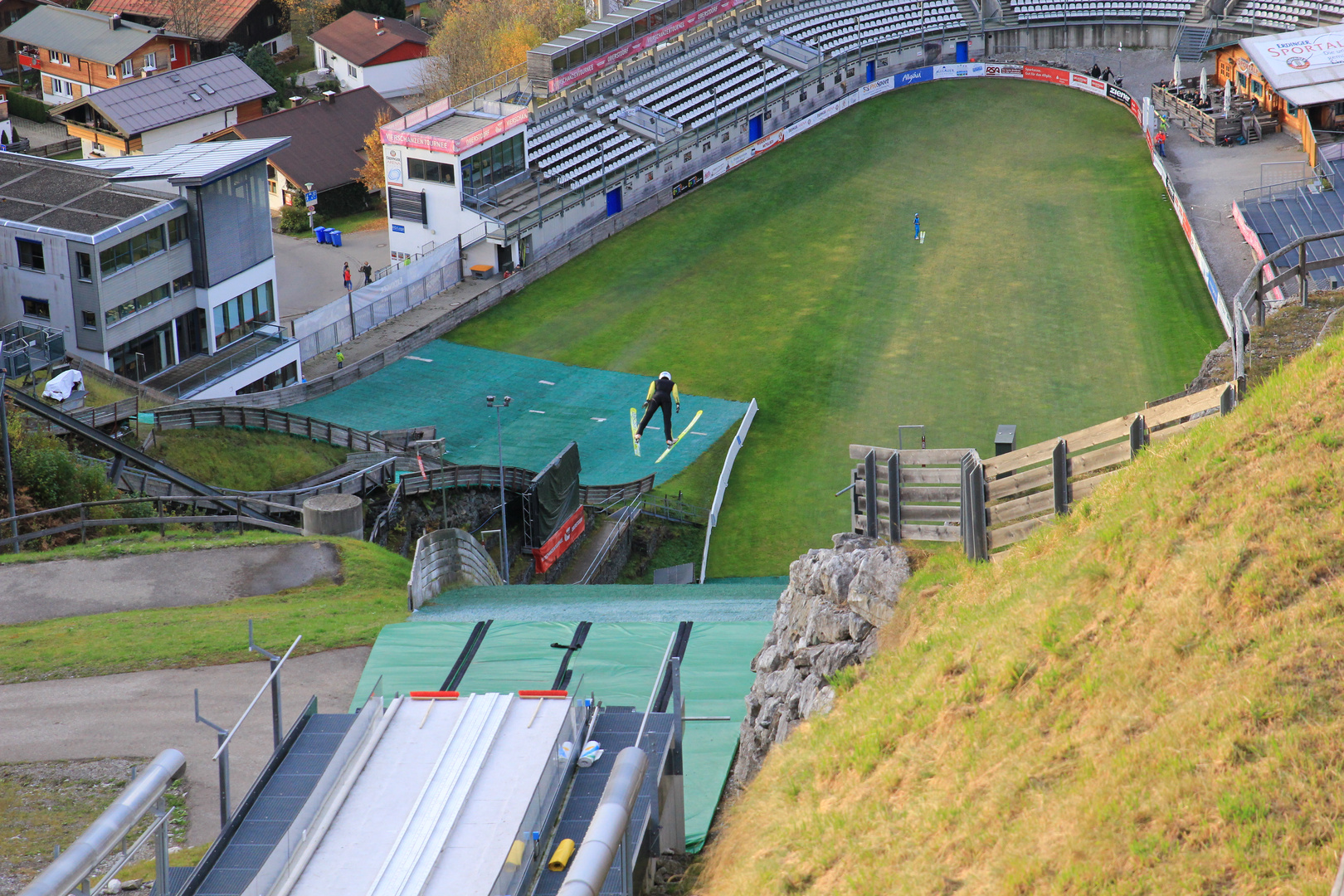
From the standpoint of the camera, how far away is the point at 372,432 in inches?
1731

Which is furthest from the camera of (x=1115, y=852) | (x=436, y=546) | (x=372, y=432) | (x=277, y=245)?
(x=277, y=245)

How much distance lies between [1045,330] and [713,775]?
38.5 m

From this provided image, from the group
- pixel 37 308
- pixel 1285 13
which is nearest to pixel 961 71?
pixel 1285 13

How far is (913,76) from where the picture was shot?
76.0 m

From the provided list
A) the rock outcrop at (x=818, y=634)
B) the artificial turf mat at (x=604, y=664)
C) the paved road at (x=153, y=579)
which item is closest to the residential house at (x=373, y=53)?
the paved road at (x=153, y=579)

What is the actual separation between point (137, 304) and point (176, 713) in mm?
28015

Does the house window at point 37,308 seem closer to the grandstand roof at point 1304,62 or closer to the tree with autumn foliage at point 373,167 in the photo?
the tree with autumn foliage at point 373,167

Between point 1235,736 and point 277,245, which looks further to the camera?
point 277,245

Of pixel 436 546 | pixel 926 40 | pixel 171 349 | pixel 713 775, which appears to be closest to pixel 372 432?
pixel 171 349

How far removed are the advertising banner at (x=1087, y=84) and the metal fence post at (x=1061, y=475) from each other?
64.0 m

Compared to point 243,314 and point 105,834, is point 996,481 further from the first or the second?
point 243,314

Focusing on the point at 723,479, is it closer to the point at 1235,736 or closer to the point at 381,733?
the point at 381,733

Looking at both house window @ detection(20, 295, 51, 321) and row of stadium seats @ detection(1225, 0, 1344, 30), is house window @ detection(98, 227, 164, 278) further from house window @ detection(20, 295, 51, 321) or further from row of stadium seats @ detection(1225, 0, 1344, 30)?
row of stadium seats @ detection(1225, 0, 1344, 30)

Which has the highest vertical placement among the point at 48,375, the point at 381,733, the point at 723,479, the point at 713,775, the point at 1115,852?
the point at 1115,852
